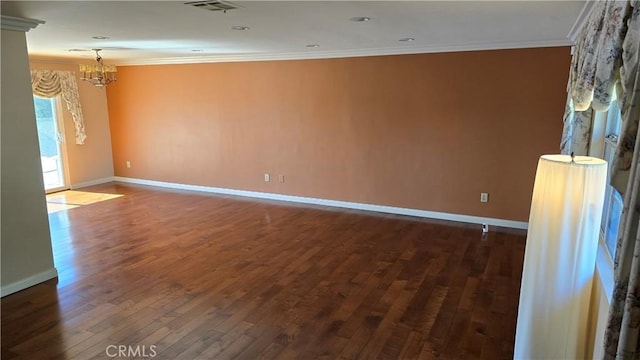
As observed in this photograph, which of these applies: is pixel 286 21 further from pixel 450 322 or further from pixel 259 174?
pixel 259 174

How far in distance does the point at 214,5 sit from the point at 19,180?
2248 millimetres

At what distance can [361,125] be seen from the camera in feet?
19.4

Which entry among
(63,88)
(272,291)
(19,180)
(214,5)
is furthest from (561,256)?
(63,88)

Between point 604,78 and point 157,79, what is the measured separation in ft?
23.3

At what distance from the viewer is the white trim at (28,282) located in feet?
11.4

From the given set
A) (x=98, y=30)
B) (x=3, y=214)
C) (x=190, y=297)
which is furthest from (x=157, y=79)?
(x=190, y=297)

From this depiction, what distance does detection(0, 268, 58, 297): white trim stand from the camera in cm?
346

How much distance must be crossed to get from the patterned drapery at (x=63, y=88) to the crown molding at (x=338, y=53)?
2.67 feet

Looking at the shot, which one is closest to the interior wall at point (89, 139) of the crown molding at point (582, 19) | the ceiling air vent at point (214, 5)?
the ceiling air vent at point (214, 5)

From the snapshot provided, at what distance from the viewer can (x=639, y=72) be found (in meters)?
1.10

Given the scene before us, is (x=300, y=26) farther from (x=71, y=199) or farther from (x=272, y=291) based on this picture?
(x=71, y=199)

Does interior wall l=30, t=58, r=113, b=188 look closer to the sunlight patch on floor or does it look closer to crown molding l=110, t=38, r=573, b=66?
the sunlight patch on floor

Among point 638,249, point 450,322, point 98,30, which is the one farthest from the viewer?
point 98,30

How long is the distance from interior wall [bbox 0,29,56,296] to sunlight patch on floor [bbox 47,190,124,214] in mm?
2750
